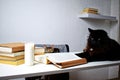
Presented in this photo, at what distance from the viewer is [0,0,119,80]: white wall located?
60.1 inches

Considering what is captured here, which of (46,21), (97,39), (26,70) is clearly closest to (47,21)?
(46,21)

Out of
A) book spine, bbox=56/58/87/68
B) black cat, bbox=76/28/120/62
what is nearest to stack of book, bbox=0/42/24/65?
book spine, bbox=56/58/87/68

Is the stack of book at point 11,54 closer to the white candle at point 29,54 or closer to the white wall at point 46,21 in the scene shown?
the white candle at point 29,54

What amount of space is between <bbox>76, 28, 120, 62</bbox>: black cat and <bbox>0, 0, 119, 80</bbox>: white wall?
0.71 metres

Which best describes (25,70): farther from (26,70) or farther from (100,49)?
(100,49)

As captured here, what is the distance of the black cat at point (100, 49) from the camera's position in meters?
1.15

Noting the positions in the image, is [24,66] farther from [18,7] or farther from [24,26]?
[18,7]

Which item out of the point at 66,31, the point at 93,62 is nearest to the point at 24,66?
the point at 93,62

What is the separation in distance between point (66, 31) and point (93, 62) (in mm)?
847

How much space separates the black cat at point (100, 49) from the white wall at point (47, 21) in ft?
2.34

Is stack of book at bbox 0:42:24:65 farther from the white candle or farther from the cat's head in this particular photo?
the cat's head

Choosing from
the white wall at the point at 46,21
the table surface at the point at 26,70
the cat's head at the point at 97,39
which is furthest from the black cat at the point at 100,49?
the white wall at the point at 46,21

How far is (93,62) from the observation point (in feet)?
3.70

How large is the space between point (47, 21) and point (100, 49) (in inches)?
33.3
